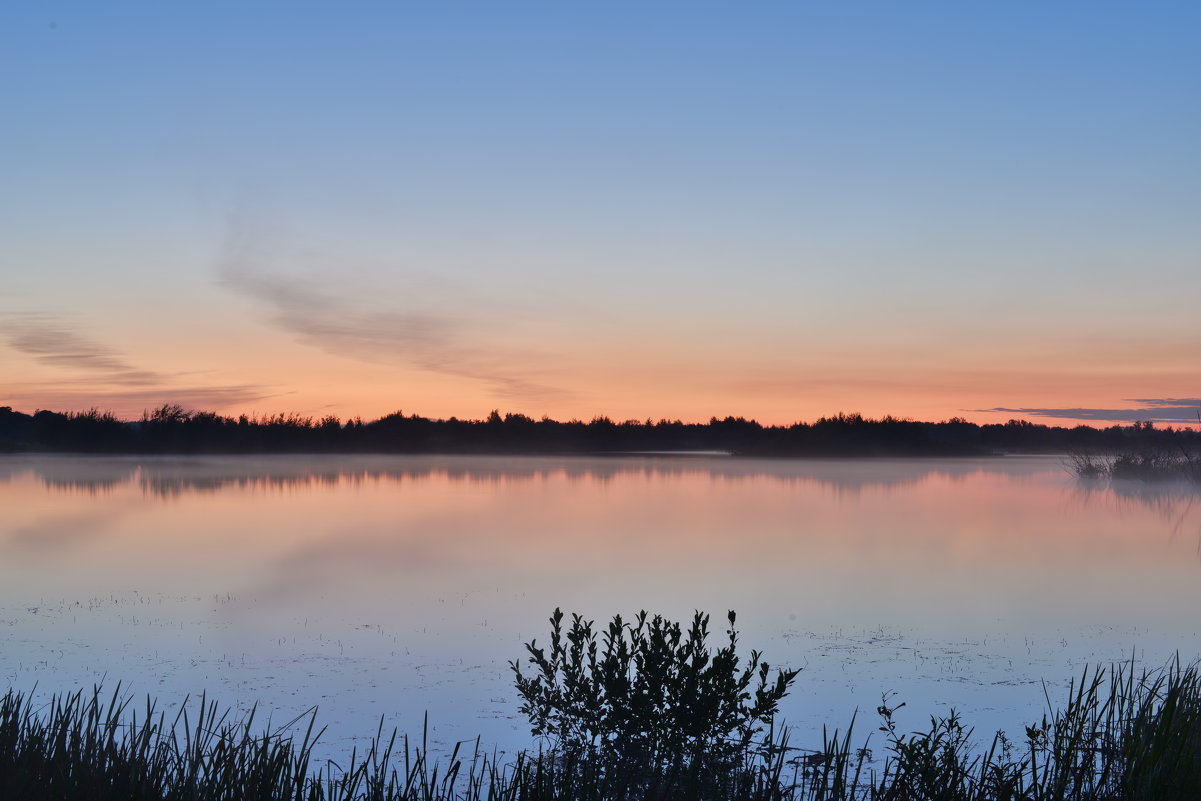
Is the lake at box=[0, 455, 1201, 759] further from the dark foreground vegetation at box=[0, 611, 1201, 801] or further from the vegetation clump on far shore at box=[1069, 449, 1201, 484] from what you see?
the vegetation clump on far shore at box=[1069, 449, 1201, 484]

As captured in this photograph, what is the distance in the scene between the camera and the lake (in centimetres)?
808

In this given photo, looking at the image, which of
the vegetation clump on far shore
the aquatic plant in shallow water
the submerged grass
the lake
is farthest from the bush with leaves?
the vegetation clump on far shore

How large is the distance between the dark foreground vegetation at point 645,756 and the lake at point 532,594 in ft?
2.54

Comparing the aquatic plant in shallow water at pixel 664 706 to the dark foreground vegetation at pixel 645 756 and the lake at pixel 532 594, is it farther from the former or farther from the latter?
the lake at pixel 532 594

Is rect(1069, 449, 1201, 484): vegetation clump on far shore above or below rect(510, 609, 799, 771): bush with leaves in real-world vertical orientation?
above

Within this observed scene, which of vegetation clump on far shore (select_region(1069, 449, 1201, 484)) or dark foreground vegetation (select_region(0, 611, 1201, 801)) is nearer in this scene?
dark foreground vegetation (select_region(0, 611, 1201, 801))

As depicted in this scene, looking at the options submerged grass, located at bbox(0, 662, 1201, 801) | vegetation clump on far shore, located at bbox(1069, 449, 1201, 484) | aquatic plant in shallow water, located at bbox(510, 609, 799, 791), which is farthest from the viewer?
vegetation clump on far shore, located at bbox(1069, 449, 1201, 484)

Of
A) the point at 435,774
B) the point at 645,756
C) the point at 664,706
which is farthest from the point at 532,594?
the point at 435,774

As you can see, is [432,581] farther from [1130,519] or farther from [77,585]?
[1130,519]

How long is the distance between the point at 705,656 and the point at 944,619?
6.47 m

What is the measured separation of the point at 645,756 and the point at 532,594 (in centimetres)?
736

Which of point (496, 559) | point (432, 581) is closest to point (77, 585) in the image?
point (432, 581)

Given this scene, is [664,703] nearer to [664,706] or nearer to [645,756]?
[664,706]

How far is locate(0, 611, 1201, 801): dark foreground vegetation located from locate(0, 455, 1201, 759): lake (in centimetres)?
77
